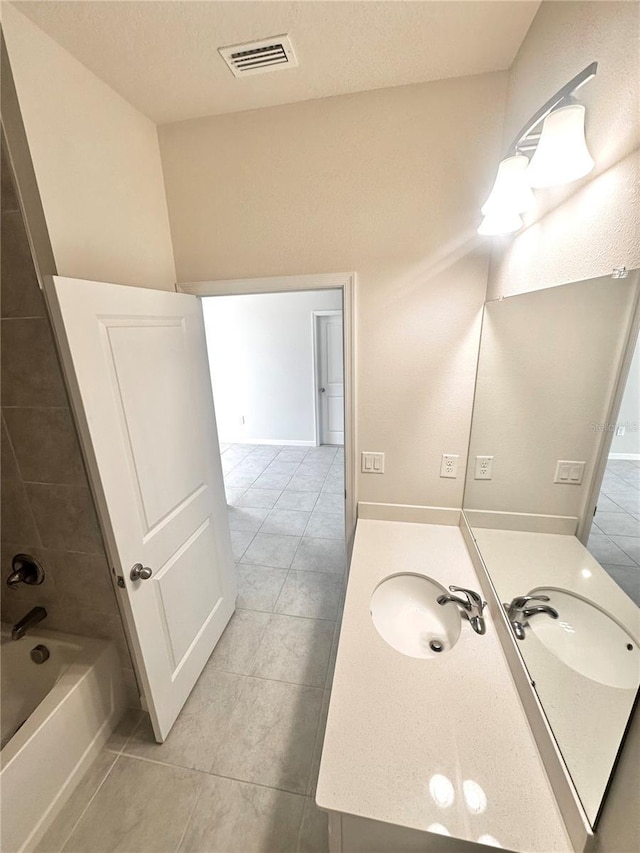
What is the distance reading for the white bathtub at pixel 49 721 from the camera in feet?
3.60

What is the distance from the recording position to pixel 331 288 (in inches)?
61.1

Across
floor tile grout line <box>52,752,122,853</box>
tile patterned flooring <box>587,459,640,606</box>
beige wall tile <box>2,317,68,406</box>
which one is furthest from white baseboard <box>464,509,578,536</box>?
floor tile grout line <box>52,752,122,853</box>

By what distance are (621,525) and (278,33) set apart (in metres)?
1.69

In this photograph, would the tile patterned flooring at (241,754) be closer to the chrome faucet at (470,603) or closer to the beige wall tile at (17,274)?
the chrome faucet at (470,603)

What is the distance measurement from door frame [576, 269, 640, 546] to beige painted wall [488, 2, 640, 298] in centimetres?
11

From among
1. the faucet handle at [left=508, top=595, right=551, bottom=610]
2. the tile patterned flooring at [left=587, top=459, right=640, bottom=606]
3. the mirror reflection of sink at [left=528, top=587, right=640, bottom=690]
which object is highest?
the tile patterned flooring at [left=587, top=459, right=640, bottom=606]

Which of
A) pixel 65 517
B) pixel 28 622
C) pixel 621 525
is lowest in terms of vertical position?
pixel 28 622

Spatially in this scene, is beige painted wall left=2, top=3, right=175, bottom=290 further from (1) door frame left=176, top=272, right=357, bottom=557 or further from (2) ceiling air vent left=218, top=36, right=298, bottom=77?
(2) ceiling air vent left=218, top=36, right=298, bottom=77

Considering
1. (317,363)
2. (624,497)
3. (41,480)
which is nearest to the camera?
(624,497)

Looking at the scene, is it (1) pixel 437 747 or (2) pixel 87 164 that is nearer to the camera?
(1) pixel 437 747

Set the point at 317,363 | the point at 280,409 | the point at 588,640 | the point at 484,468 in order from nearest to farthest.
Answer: the point at 588,640 → the point at 484,468 → the point at 317,363 → the point at 280,409

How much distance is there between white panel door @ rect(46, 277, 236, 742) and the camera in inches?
40.6

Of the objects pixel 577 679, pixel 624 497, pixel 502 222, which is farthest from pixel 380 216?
pixel 577 679

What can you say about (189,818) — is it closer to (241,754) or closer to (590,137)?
(241,754)
